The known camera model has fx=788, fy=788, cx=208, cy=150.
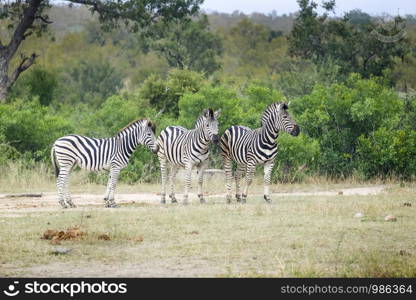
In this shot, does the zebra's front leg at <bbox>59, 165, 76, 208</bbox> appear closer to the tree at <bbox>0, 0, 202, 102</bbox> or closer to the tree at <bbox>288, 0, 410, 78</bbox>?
the tree at <bbox>0, 0, 202, 102</bbox>

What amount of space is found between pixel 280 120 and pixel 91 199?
4288 millimetres

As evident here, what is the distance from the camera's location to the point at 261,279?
26.8ft

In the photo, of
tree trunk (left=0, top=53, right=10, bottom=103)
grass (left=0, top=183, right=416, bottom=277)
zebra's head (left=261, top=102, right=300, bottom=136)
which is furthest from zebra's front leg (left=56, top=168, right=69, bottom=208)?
tree trunk (left=0, top=53, right=10, bottom=103)

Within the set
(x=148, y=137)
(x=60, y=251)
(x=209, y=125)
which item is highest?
(x=209, y=125)

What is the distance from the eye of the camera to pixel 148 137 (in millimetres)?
15195

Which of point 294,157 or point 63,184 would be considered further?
point 294,157

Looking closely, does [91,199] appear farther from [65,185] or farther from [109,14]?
[109,14]

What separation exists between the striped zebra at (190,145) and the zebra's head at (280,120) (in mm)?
992

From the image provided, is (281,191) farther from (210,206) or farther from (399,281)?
(399,281)

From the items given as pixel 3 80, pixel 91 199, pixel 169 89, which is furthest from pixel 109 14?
pixel 91 199

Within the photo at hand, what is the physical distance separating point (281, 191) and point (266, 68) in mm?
41050

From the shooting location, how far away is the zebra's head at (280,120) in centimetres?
1538

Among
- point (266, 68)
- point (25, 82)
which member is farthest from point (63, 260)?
point (266, 68)

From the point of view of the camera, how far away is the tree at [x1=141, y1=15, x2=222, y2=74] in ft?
143
